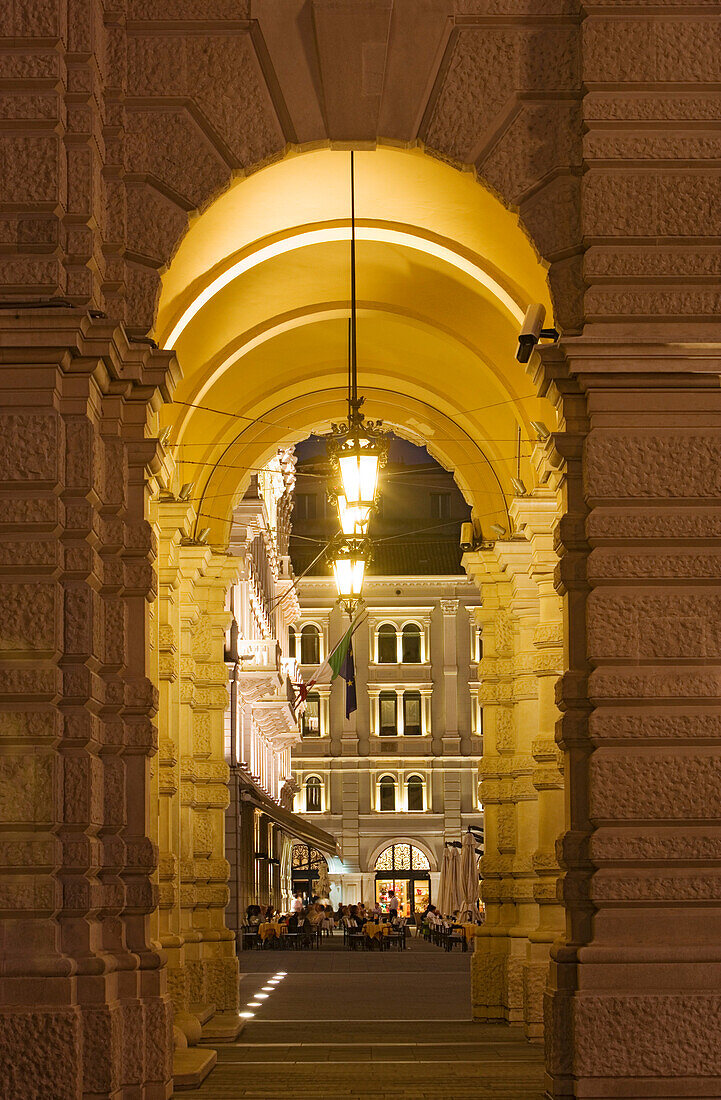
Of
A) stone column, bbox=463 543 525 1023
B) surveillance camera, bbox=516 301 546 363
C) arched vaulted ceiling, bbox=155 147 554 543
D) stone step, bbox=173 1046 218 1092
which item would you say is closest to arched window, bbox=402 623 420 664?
arched vaulted ceiling, bbox=155 147 554 543

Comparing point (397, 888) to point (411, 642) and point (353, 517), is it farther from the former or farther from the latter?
point (353, 517)

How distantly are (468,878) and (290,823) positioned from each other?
5.53 m

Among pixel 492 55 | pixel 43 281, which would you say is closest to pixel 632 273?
pixel 492 55

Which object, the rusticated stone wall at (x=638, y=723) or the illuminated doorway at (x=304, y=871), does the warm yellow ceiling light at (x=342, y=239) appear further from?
the illuminated doorway at (x=304, y=871)

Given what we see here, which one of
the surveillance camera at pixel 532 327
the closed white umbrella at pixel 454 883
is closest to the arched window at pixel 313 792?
the closed white umbrella at pixel 454 883

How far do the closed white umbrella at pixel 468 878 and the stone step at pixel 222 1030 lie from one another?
807 inches

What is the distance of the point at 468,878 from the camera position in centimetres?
3878

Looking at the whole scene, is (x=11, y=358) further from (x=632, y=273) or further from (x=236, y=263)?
(x=236, y=263)

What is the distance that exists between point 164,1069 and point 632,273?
5.76 meters

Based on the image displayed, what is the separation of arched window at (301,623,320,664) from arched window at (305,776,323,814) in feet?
15.4

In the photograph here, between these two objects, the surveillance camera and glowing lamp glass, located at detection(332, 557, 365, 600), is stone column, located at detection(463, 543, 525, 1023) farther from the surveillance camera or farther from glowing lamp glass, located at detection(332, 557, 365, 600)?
the surveillance camera

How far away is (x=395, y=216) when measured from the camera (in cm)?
1523

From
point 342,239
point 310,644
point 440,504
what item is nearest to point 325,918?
point 310,644

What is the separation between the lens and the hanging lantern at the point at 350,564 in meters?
16.8
